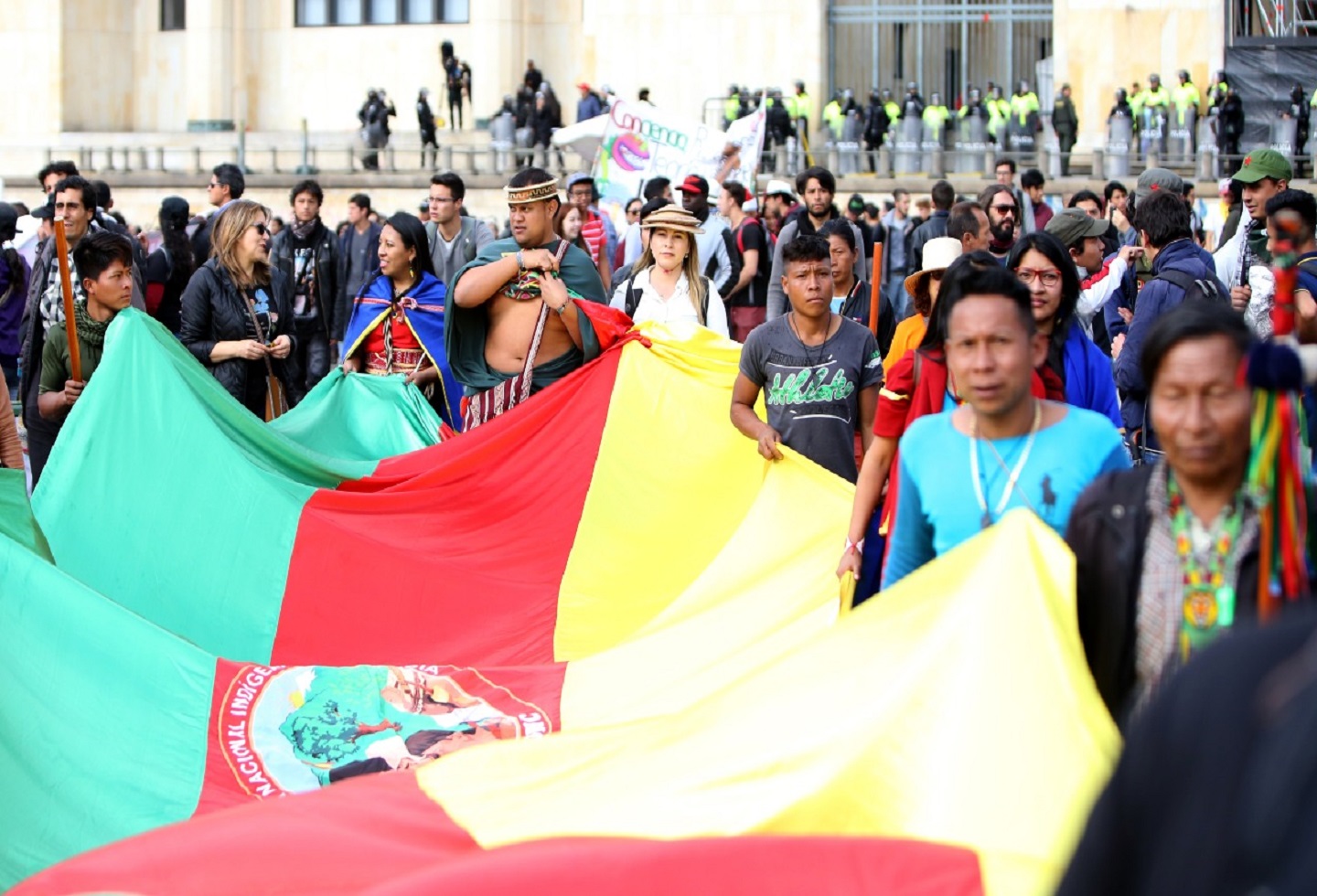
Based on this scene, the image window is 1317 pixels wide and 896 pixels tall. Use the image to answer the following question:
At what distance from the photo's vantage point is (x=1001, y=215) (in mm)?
11234

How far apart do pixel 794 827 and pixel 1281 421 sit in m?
1.26

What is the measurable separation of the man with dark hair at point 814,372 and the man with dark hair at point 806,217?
17.0ft

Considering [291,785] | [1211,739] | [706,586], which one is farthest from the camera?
[706,586]

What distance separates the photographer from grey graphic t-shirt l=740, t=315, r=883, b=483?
699cm

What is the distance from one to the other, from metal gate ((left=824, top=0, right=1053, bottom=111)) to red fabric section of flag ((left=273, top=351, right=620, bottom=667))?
3100 cm

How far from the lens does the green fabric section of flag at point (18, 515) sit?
6695mm

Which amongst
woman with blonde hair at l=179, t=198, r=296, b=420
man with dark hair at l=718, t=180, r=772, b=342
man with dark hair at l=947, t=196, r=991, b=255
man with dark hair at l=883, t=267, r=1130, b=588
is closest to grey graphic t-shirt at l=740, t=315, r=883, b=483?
man with dark hair at l=947, t=196, r=991, b=255

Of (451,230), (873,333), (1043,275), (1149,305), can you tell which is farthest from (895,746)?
(451,230)

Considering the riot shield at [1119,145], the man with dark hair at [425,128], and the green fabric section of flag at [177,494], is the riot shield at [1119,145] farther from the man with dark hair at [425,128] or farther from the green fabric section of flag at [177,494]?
the green fabric section of flag at [177,494]

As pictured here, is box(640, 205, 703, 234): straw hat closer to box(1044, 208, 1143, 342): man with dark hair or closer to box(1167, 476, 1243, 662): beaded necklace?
box(1044, 208, 1143, 342): man with dark hair

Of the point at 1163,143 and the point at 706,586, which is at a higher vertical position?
the point at 1163,143

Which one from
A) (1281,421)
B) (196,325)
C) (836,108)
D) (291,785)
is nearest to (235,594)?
(291,785)

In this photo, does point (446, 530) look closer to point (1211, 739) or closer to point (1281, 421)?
point (1281, 421)

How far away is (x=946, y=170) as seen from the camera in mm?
32438
